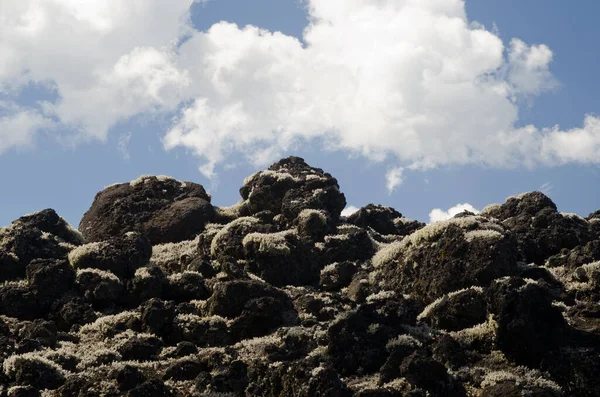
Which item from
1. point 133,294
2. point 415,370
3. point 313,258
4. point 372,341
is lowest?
Answer: point 415,370

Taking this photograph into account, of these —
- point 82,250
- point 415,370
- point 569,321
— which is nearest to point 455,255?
point 569,321

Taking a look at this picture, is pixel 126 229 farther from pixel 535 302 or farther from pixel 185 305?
pixel 535 302

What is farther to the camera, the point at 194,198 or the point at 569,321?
the point at 194,198

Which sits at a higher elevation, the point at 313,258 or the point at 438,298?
the point at 313,258

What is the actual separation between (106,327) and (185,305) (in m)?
3.45

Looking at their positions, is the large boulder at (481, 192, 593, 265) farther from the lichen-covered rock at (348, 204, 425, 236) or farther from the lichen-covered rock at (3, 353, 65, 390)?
the lichen-covered rock at (3, 353, 65, 390)

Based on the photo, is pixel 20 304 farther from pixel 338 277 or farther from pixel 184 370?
pixel 338 277

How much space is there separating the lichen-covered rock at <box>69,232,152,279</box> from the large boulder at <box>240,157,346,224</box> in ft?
36.1

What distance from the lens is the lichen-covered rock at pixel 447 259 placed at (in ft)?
101

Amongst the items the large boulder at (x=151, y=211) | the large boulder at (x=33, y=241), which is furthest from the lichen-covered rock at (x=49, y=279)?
the large boulder at (x=151, y=211)

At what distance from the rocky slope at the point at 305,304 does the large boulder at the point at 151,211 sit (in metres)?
0.24

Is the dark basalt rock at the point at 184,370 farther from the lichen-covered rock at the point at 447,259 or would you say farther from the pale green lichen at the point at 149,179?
the pale green lichen at the point at 149,179

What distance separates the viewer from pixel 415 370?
2086 centimetres

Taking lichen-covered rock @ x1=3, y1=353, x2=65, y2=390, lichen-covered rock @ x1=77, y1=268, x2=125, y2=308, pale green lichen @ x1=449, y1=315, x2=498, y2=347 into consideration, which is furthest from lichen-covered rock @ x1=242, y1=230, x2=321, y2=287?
lichen-covered rock @ x1=3, y1=353, x2=65, y2=390
